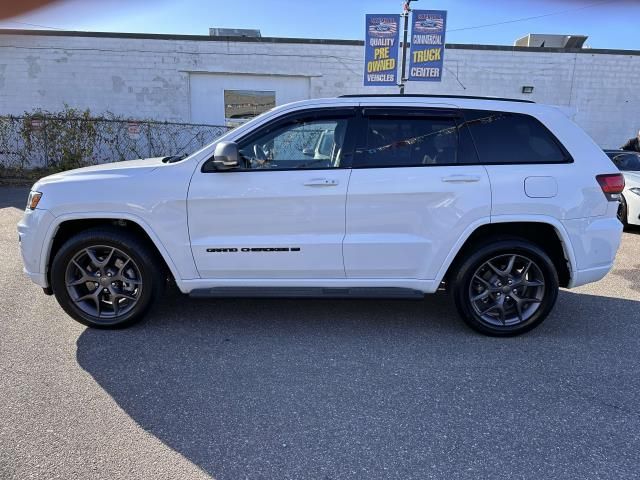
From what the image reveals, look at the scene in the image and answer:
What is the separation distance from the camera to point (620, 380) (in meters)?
3.27

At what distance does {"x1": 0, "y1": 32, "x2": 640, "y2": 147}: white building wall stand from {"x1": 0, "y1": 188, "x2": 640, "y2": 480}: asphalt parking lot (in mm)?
12262

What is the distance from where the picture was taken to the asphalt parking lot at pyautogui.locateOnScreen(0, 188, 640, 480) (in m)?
2.44

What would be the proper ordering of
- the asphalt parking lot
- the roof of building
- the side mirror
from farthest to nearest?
the roof of building
the side mirror
the asphalt parking lot

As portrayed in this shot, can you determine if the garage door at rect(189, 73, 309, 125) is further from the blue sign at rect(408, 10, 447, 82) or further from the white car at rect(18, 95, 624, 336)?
the white car at rect(18, 95, 624, 336)

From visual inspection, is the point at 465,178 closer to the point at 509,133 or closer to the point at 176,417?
the point at 509,133

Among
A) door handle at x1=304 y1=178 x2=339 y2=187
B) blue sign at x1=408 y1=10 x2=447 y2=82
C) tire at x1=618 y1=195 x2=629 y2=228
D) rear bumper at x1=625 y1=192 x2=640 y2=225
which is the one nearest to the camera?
door handle at x1=304 y1=178 x2=339 y2=187

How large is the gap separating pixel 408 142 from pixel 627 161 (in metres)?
6.96

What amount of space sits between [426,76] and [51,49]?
11964 mm

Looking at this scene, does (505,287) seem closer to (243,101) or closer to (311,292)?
(311,292)

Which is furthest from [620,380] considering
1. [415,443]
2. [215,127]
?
[215,127]

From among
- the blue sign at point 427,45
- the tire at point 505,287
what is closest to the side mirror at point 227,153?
the tire at point 505,287

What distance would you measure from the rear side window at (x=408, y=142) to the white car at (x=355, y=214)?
1 centimetres

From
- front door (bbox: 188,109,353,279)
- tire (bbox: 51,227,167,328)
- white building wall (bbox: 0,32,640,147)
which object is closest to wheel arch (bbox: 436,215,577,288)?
front door (bbox: 188,109,353,279)

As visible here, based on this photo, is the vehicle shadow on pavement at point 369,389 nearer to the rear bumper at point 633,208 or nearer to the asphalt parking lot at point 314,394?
the asphalt parking lot at point 314,394
